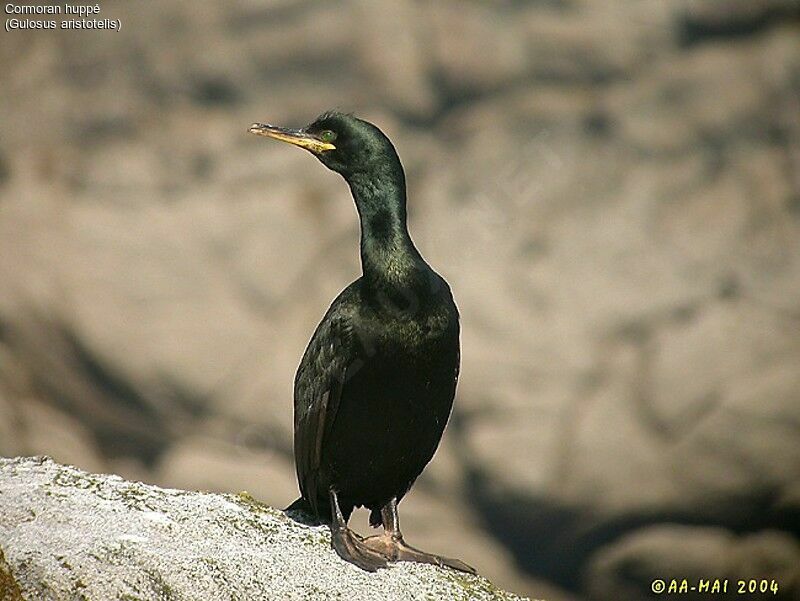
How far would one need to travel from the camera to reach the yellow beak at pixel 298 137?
18.6 ft

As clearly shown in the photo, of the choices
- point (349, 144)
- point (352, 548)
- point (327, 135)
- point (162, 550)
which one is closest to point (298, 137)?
point (327, 135)

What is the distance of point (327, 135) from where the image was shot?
568cm

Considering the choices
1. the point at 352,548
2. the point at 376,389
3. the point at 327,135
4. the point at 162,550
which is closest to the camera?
the point at 162,550

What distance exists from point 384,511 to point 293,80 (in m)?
6.53

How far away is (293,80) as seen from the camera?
1170 centimetres

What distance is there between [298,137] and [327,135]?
0.46 ft

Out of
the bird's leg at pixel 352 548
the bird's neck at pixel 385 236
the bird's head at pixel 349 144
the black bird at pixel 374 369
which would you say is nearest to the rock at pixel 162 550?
the bird's leg at pixel 352 548

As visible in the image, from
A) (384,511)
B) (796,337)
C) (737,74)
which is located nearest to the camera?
(384,511)

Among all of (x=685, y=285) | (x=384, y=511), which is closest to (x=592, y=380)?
(x=685, y=285)

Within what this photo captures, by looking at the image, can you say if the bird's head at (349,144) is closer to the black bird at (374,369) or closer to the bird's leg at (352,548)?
the black bird at (374,369)

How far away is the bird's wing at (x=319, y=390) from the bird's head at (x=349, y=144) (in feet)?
1.84

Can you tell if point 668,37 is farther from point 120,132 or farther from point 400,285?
point 400,285

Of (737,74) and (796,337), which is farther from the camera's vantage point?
(737,74)

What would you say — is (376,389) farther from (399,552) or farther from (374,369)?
(399,552)
